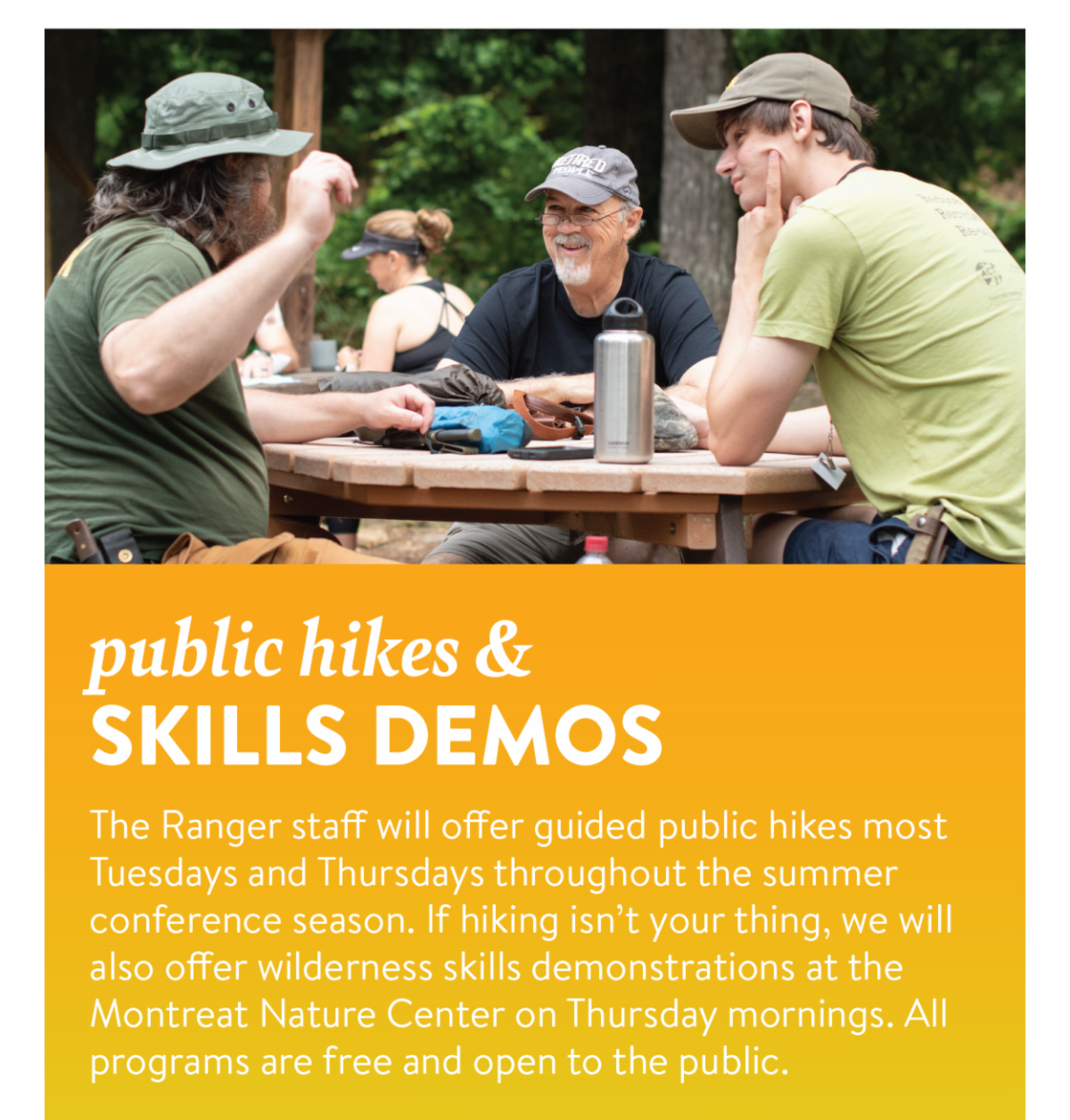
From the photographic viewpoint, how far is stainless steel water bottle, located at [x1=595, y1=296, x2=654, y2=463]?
2.38 m

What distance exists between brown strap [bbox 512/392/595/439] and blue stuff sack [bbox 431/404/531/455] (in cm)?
15

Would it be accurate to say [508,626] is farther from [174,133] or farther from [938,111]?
[938,111]

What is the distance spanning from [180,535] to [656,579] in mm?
906

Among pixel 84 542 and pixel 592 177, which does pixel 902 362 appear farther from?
pixel 84 542

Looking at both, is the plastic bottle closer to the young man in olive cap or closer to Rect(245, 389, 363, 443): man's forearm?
the young man in olive cap

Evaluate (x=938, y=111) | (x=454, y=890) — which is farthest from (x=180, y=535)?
(x=938, y=111)

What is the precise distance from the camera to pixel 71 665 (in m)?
1.95

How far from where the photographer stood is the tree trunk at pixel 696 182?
7.80 meters

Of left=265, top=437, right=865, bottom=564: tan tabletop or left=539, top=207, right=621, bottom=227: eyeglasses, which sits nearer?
left=265, top=437, right=865, bottom=564: tan tabletop

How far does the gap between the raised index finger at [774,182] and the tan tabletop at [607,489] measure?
54cm

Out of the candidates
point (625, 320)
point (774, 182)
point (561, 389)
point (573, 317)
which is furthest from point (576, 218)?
point (625, 320)

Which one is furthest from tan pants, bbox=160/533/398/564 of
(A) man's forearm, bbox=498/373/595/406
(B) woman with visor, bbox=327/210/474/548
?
(B) woman with visor, bbox=327/210/474/548

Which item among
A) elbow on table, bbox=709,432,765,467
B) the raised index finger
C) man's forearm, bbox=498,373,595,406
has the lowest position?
elbow on table, bbox=709,432,765,467

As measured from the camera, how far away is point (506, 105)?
46.2ft
